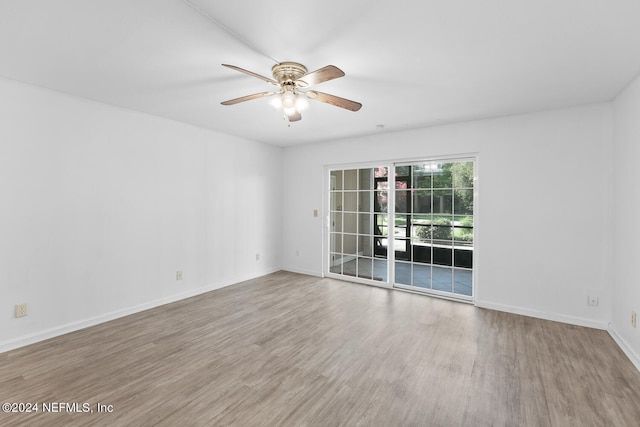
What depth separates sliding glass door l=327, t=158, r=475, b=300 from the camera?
13.5ft

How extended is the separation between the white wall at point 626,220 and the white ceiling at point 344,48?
11.5 inches

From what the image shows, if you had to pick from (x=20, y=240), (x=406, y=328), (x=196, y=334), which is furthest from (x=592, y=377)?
(x=20, y=240)

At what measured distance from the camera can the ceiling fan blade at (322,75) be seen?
1.89 meters

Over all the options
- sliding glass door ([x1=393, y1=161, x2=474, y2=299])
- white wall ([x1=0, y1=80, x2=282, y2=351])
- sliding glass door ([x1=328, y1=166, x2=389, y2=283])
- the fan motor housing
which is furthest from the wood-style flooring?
the fan motor housing

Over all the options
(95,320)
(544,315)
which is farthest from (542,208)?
(95,320)

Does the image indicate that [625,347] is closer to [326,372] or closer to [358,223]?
[326,372]

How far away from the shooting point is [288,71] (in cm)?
231

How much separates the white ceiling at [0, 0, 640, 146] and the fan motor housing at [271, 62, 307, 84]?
0.04 metres

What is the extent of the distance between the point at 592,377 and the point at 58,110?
215 inches

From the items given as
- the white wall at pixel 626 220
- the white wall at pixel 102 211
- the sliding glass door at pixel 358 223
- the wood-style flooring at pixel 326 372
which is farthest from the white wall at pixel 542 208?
the white wall at pixel 102 211

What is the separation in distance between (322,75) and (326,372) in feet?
7.55

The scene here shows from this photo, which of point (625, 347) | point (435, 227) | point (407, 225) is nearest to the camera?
point (625, 347)

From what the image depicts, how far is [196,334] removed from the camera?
9.93ft

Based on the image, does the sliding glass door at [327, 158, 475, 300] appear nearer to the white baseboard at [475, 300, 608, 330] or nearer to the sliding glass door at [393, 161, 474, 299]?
the sliding glass door at [393, 161, 474, 299]
